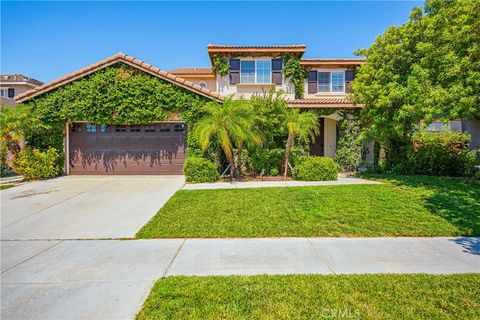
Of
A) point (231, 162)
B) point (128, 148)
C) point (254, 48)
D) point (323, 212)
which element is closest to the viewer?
point (323, 212)

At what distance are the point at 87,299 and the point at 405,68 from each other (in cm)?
1227

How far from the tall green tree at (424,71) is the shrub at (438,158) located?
3.21 feet

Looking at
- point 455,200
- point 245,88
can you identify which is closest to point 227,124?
point 245,88

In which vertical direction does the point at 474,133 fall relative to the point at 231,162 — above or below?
above

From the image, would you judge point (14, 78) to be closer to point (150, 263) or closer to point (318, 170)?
point (318, 170)

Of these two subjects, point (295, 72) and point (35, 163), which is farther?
point (295, 72)

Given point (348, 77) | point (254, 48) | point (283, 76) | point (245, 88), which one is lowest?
point (245, 88)

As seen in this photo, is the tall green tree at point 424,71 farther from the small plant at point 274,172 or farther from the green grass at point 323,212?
the small plant at point 274,172

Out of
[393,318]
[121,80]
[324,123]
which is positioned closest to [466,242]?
[393,318]

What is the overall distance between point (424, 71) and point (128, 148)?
1273cm

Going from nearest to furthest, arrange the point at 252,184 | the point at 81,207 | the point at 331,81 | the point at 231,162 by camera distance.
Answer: the point at 81,207, the point at 252,184, the point at 231,162, the point at 331,81

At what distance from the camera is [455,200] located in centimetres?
713

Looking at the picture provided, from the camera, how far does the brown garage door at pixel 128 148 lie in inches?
511

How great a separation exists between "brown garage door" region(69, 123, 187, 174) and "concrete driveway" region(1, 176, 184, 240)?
1508 mm
